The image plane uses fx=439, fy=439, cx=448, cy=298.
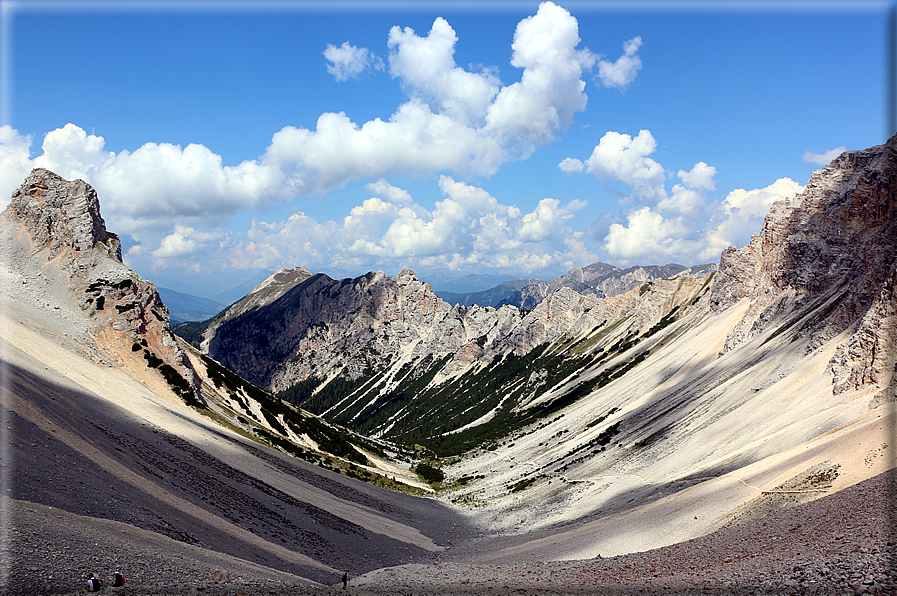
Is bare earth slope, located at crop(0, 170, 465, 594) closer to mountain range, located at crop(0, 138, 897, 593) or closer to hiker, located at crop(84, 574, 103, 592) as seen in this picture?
mountain range, located at crop(0, 138, 897, 593)

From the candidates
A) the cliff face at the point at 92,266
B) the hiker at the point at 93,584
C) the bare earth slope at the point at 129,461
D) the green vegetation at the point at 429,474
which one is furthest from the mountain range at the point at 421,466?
the hiker at the point at 93,584

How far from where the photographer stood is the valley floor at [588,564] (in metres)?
18.7

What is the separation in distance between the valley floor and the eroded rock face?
37.6 meters

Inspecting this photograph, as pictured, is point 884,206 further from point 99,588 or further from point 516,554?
point 99,588

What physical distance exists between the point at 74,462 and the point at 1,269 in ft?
236

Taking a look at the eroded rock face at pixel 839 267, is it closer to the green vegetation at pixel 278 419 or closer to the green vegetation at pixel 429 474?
the green vegetation at pixel 429 474

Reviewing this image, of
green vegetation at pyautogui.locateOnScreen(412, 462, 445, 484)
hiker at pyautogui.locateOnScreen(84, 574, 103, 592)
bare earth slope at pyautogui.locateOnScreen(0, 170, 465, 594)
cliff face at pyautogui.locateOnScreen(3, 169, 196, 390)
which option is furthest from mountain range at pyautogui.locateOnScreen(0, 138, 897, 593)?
hiker at pyautogui.locateOnScreen(84, 574, 103, 592)

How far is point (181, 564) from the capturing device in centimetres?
2261

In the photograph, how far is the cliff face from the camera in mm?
72438

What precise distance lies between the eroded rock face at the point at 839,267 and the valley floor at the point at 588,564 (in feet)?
123

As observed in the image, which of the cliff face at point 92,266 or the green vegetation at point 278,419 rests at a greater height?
the cliff face at point 92,266

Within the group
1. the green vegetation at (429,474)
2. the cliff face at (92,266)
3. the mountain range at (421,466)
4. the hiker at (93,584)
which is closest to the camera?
the hiker at (93,584)

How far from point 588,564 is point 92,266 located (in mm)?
95360

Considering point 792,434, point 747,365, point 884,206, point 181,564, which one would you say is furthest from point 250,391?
point 884,206
